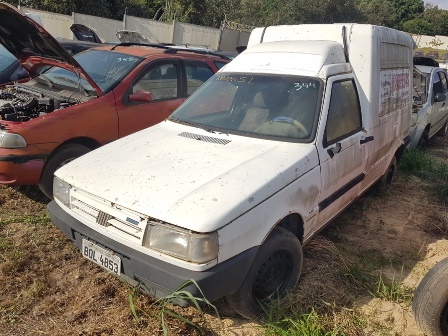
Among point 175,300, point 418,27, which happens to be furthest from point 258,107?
point 418,27

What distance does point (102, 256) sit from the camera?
2658 mm

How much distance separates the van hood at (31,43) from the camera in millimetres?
4109

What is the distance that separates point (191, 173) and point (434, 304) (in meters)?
1.85

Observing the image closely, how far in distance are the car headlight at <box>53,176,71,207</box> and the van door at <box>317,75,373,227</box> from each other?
1937 millimetres

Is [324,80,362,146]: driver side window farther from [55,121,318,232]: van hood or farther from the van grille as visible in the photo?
the van grille

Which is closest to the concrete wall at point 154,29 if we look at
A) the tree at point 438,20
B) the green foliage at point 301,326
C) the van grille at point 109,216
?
the van grille at point 109,216

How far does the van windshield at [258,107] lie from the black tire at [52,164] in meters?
1.27

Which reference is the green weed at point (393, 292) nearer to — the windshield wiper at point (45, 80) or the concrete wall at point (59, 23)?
the windshield wiper at point (45, 80)

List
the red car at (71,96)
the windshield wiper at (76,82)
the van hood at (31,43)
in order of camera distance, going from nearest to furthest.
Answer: the red car at (71,96) < the van hood at (31,43) < the windshield wiper at (76,82)

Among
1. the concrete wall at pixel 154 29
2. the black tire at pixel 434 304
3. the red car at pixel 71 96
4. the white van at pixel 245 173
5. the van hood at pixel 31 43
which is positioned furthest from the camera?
the concrete wall at pixel 154 29

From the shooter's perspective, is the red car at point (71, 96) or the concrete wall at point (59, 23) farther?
the concrete wall at point (59, 23)

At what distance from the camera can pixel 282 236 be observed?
2775 millimetres

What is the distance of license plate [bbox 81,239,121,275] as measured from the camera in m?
2.58

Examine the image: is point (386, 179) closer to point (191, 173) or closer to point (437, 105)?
point (437, 105)
